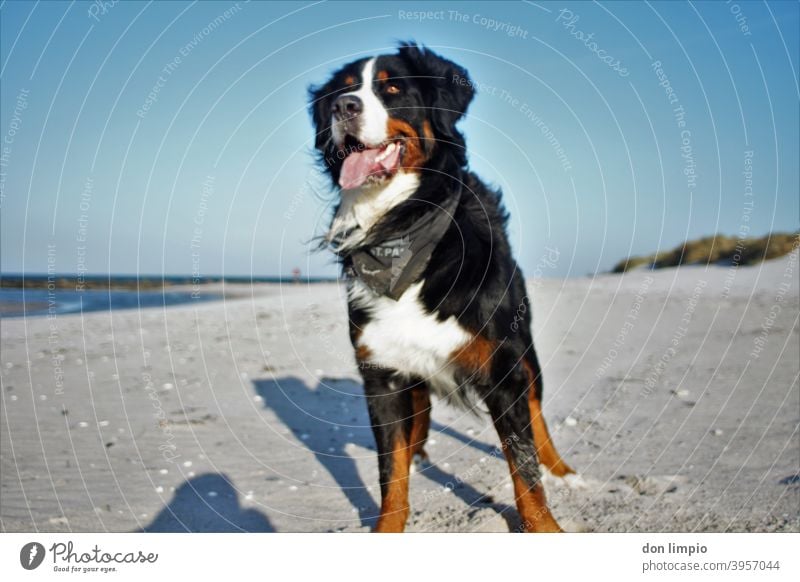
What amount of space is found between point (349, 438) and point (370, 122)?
Answer: 289 centimetres

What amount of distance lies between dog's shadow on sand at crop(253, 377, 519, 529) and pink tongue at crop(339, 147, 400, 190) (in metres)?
1.99

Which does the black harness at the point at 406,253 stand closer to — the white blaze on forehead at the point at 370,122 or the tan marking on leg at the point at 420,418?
the white blaze on forehead at the point at 370,122

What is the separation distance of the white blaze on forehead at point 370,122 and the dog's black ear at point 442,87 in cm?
32

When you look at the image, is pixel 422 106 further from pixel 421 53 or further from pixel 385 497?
pixel 385 497

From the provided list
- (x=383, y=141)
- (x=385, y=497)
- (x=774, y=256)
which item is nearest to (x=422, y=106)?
(x=383, y=141)

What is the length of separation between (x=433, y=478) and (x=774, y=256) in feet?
38.2

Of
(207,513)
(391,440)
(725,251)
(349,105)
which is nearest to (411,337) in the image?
(391,440)

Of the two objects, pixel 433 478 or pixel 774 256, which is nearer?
pixel 433 478

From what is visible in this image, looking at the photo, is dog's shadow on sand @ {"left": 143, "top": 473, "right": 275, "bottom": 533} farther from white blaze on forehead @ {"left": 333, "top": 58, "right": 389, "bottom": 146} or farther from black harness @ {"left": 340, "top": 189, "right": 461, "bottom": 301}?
white blaze on forehead @ {"left": 333, "top": 58, "right": 389, "bottom": 146}

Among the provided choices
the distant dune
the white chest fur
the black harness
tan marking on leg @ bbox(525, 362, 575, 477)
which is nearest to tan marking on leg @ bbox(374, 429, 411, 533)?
the white chest fur

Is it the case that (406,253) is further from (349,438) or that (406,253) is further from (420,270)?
(349,438)

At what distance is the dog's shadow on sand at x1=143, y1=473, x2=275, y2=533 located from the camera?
3.51 m

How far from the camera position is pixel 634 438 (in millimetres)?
4695
